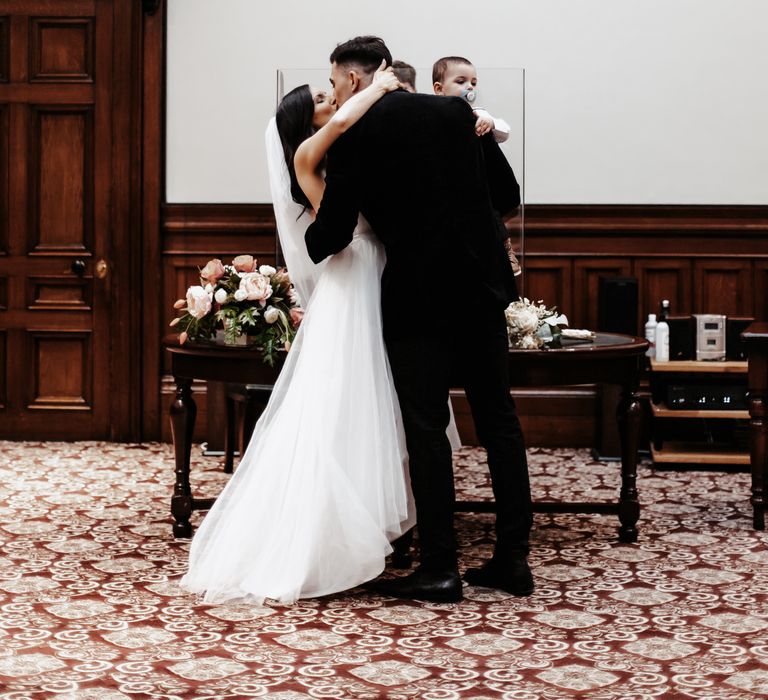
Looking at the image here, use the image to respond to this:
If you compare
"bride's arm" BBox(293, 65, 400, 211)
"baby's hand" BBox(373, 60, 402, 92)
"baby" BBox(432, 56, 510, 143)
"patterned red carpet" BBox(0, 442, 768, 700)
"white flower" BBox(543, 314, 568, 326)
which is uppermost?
"baby" BBox(432, 56, 510, 143)

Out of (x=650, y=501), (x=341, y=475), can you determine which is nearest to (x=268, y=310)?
(x=341, y=475)

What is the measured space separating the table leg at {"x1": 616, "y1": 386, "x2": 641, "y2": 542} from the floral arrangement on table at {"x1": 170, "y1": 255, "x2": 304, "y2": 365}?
1313mm

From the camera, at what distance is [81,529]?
4555mm

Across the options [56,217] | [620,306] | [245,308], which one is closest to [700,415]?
[620,306]

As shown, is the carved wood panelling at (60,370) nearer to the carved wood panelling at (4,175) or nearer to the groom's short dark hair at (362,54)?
the carved wood panelling at (4,175)

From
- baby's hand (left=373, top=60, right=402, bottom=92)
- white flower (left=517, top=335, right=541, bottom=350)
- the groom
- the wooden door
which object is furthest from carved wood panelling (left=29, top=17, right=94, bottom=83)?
white flower (left=517, top=335, right=541, bottom=350)

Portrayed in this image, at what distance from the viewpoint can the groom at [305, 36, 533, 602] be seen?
341 cm

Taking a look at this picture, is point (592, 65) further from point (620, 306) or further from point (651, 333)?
point (651, 333)

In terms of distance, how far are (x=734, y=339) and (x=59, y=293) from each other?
402 cm

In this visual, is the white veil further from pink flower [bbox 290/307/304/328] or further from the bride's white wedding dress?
the bride's white wedding dress

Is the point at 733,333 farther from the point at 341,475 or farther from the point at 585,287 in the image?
the point at 341,475

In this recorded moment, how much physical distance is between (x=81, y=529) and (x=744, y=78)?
4557mm

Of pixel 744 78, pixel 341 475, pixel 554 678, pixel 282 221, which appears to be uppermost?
pixel 744 78

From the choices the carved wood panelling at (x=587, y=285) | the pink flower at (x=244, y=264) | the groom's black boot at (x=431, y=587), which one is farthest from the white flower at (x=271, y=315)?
the carved wood panelling at (x=587, y=285)
